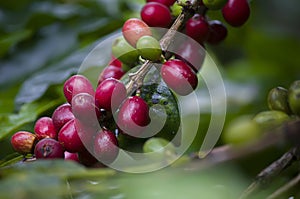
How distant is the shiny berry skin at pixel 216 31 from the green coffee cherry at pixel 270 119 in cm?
29

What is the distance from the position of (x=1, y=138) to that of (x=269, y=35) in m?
1.45

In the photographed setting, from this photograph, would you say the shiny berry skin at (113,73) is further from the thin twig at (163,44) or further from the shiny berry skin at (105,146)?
the shiny berry skin at (105,146)

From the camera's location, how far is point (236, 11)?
3.65 feet

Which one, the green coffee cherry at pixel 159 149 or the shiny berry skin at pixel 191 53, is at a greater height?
the shiny berry skin at pixel 191 53

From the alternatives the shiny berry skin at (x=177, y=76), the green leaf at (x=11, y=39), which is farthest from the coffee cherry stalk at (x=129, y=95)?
the green leaf at (x=11, y=39)

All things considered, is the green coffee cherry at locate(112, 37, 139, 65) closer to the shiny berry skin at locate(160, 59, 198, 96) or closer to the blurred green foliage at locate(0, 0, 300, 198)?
the shiny berry skin at locate(160, 59, 198, 96)

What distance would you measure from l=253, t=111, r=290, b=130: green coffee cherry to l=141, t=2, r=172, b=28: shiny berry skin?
0.92 feet

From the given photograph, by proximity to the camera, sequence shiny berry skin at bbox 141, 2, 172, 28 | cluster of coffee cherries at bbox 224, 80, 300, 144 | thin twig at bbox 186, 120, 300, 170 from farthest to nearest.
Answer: shiny berry skin at bbox 141, 2, 172, 28 < cluster of coffee cherries at bbox 224, 80, 300, 144 < thin twig at bbox 186, 120, 300, 170

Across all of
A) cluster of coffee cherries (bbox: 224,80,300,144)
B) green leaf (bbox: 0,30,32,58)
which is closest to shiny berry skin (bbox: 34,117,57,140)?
cluster of coffee cherries (bbox: 224,80,300,144)

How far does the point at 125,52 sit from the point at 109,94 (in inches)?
7.0

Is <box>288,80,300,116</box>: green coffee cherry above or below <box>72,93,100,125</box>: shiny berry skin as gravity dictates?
below

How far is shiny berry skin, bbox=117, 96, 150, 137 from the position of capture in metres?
0.87

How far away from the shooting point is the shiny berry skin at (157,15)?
3.43 feet

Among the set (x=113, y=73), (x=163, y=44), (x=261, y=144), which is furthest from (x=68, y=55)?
(x=261, y=144)
